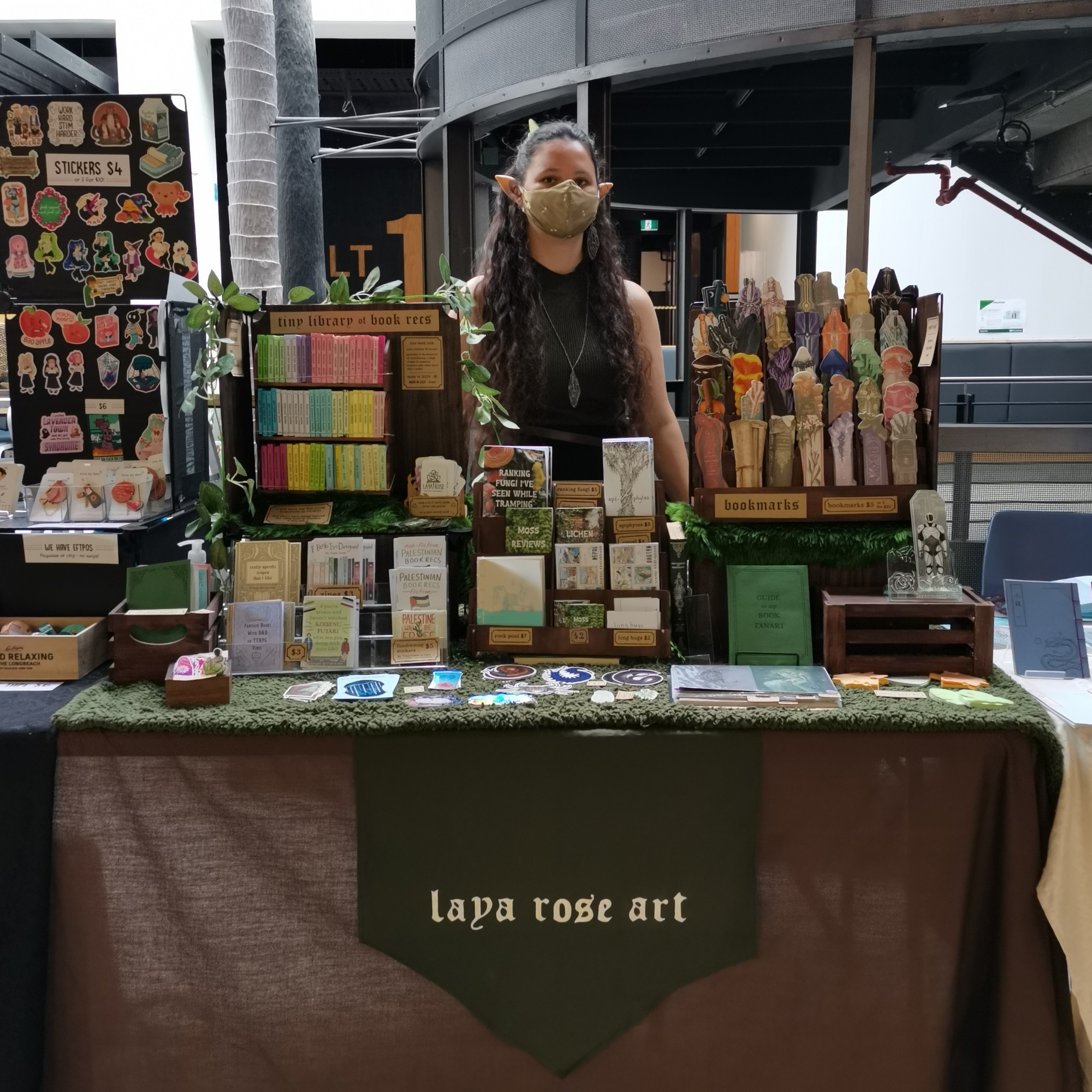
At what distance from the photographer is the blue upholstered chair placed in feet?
8.84

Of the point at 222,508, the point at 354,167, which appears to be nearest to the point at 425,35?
the point at 222,508

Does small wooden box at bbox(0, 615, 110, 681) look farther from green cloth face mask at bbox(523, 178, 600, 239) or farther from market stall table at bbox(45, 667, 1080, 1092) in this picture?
green cloth face mask at bbox(523, 178, 600, 239)

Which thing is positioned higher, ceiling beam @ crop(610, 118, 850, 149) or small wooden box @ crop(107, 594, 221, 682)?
ceiling beam @ crop(610, 118, 850, 149)

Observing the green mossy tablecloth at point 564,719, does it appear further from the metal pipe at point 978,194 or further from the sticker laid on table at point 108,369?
the metal pipe at point 978,194

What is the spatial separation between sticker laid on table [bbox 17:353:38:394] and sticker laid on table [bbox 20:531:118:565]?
1.18 ft

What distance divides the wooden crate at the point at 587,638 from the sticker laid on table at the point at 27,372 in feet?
3.56

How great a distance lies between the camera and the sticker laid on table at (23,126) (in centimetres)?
200

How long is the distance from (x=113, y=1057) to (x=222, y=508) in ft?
3.20

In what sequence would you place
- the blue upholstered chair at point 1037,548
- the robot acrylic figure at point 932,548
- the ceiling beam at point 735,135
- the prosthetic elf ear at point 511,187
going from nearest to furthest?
the robot acrylic figure at point 932,548, the prosthetic elf ear at point 511,187, the blue upholstered chair at point 1037,548, the ceiling beam at point 735,135

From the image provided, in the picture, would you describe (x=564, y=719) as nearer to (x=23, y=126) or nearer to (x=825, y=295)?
(x=825, y=295)

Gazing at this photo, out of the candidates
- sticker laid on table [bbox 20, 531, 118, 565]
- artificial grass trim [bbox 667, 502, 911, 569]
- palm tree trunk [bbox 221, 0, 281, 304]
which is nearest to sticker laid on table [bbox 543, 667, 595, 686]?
artificial grass trim [bbox 667, 502, 911, 569]

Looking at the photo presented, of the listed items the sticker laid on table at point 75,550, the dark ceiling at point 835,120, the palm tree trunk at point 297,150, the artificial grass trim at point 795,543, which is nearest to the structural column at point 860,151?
the dark ceiling at point 835,120

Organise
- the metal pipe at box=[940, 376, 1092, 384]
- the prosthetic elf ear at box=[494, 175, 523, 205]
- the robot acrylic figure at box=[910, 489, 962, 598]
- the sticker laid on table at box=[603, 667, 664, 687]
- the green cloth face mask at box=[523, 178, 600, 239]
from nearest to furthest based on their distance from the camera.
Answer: the sticker laid on table at box=[603, 667, 664, 687] → the robot acrylic figure at box=[910, 489, 962, 598] → the green cloth face mask at box=[523, 178, 600, 239] → the prosthetic elf ear at box=[494, 175, 523, 205] → the metal pipe at box=[940, 376, 1092, 384]

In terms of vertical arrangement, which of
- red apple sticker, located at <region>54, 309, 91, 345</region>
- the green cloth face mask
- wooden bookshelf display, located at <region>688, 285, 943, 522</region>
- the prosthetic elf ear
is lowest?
wooden bookshelf display, located at <region>688, 285, 943, 522</region>
